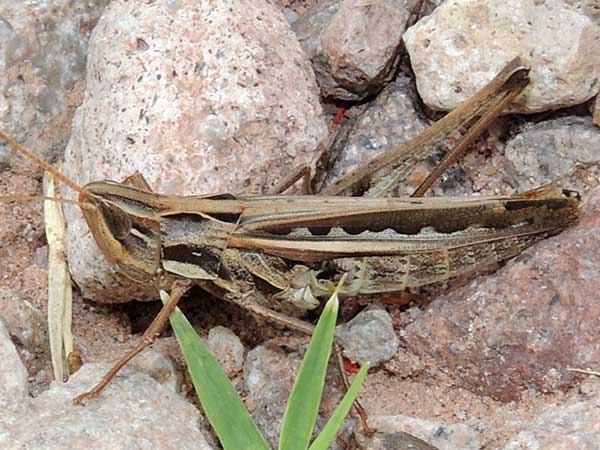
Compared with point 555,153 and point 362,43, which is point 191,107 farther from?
point 555,153

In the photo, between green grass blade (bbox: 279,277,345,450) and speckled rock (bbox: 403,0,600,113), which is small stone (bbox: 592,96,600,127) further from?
green grass blade (bbox: 279,277,345,450)

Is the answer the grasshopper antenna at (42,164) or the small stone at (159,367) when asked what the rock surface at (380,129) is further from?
the grasshopper antenna at (42,164)

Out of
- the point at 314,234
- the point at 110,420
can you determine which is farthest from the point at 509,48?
the point at 110,420

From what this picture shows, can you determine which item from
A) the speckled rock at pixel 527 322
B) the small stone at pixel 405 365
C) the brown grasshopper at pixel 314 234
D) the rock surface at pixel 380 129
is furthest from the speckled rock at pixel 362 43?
the small stone at pixel 405 365

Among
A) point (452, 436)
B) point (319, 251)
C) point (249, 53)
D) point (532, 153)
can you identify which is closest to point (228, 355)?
point (319, 251)

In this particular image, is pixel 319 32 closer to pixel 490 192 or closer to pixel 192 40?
pixel 192 40

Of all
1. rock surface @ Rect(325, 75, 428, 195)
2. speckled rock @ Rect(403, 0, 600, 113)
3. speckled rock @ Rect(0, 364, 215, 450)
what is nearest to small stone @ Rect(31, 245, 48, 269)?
speckled rock @ Rect(0, 364, 215, 450)
